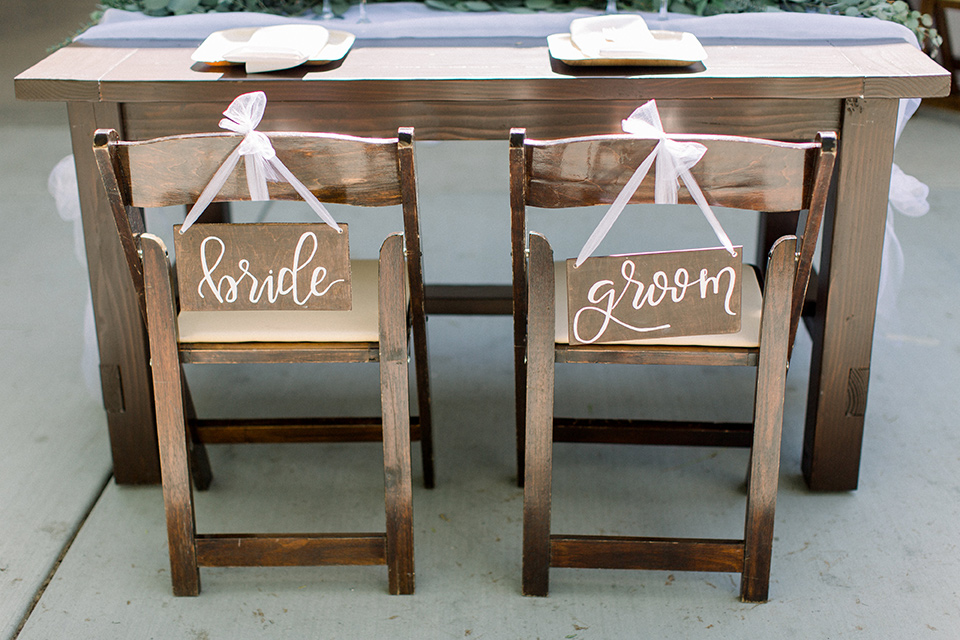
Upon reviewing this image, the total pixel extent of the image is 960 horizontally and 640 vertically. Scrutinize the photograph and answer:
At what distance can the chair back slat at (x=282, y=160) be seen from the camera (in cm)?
135

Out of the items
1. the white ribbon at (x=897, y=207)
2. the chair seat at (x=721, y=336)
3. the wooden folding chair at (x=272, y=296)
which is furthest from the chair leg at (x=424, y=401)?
the white ribbon at (x=897, y=207)

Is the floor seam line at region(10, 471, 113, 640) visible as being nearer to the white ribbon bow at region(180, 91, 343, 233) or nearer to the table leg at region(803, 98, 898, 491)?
the white ribbon bow at region(180, 91, 343, 233)

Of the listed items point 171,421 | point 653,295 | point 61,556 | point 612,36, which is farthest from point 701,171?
point 61,556

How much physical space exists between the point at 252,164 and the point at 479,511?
33.2 inches

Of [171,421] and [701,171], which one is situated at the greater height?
[701,171]

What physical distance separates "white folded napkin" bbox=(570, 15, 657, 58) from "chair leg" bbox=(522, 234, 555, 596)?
0.42m

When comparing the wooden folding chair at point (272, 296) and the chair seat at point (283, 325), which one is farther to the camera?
the chair seat at point (283, 325)

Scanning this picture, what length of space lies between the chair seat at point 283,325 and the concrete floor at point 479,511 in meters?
0.46

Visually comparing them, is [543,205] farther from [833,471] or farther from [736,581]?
[833,471]

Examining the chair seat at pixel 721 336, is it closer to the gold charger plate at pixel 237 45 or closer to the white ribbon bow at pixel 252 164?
the white ribbon bow at pixel 252 164

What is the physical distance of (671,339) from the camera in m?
1.46

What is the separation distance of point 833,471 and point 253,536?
1135 mm

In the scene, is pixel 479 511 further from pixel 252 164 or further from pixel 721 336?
pixel 252 164

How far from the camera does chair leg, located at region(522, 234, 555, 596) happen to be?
4.67 feet
